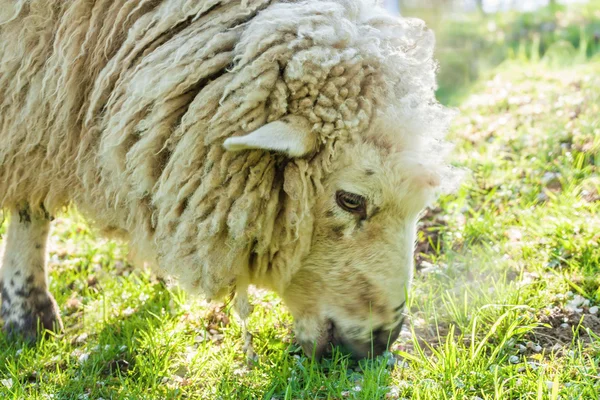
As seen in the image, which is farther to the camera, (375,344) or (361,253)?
(375,344)

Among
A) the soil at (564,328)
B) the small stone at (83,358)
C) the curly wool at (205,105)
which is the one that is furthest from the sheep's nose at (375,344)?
the small stone at (83,358)

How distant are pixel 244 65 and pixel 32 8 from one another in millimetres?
1013

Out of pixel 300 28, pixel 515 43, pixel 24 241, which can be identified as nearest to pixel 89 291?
pixel 24 241

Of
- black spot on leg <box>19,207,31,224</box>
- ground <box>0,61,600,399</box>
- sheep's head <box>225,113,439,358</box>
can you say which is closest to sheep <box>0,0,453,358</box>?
sheep's head <box>225,113,439,358</box>

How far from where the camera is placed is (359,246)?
9.26 feet

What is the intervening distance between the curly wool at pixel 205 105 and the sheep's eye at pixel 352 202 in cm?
12

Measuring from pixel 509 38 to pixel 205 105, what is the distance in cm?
736

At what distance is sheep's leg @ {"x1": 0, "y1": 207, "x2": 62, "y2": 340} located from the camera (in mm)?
3535

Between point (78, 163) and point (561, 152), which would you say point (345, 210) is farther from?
point (561, 152)

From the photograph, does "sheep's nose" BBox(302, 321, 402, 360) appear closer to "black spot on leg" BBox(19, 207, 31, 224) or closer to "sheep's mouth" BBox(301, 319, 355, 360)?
"sheep's mouth" BBox(301, 319, 355, 360)

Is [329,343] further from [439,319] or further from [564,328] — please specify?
[564,328]

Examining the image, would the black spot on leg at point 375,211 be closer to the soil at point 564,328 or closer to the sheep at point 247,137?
the sheep at point 247,137

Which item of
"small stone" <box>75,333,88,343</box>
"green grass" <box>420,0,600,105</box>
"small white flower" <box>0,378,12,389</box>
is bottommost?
"small stone" <box>75,333,88,343</box>

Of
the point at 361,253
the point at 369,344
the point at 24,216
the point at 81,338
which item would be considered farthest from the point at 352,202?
the point at 24,216
